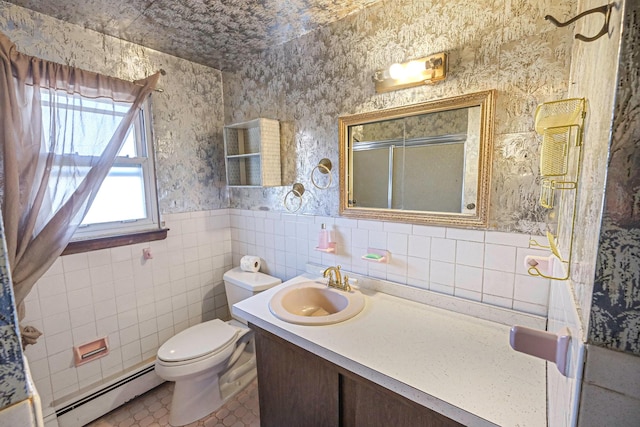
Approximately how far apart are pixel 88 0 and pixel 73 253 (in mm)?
1274

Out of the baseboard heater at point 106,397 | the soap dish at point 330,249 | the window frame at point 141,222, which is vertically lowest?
the baseboard heater at point 106,397

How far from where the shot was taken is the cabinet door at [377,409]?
34.0 inches

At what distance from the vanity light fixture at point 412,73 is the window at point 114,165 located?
145 centimetres

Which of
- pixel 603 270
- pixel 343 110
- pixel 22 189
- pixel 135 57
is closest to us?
pixel 603 270

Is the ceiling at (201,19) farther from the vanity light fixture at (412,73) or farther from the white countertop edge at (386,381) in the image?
the white countertop edge at (386,381)

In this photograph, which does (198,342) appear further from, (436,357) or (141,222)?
(436,357)

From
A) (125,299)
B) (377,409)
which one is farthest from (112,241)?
(377,409)

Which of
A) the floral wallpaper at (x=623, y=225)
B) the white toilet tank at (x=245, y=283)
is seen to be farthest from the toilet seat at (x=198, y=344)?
the floral wallpaper at (x=623, y=225)

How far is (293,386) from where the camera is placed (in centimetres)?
121

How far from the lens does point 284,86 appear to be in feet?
5.87

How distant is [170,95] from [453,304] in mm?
2132

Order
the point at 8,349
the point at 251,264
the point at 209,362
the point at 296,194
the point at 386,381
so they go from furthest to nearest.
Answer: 1. the point at 251,264
2. the point at 296,194
3. the point at 209,362
4. the point at 386,381
5. the point at 8,349

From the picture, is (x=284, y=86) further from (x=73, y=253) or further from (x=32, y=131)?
(x=73, y=253)

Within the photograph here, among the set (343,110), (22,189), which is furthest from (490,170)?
(22,189)
